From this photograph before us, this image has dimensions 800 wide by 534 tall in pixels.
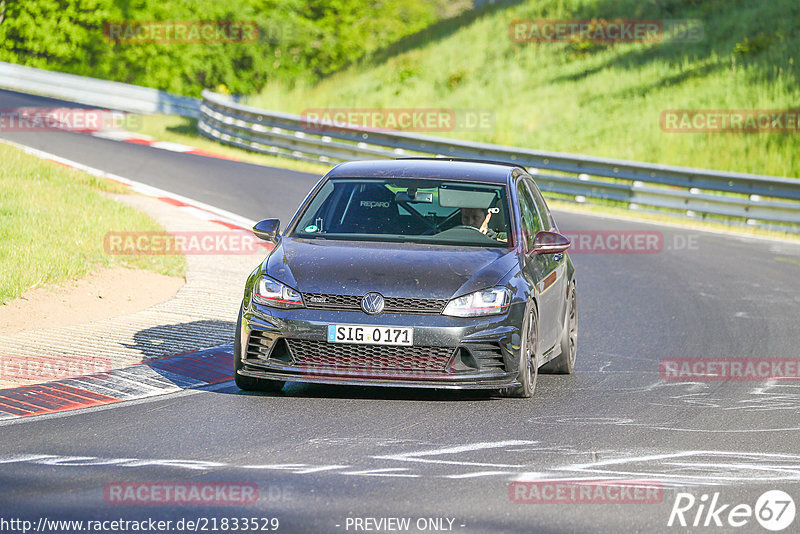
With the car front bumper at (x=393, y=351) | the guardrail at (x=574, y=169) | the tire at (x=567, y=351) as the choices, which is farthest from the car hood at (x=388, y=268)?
the guardrail at (x=574, y=169)

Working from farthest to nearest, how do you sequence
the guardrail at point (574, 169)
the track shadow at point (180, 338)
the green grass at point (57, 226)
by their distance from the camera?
the guardrail at point (574, 169), the green grass at point (57, 226), the track shadow at point (180, 338)

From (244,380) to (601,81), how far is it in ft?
106

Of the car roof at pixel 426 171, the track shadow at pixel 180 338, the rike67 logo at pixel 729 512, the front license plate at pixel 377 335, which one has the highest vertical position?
the car roof at pixel 426 171

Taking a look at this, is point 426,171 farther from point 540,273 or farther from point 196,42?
point 196,42

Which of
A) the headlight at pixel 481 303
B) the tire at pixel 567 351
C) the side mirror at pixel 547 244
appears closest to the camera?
the headlight at pixel 481 303

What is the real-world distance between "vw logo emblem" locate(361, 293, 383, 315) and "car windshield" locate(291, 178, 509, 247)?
1012 millimetres

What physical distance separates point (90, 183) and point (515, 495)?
15.6 m

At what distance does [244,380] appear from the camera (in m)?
8.78

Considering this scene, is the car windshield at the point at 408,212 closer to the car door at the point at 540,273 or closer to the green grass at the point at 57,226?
the car door at the point at 540,273

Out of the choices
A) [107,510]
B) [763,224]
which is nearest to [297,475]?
[107,510]

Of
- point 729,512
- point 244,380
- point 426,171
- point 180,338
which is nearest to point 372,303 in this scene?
point 244,380

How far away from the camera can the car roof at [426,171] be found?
381 inches

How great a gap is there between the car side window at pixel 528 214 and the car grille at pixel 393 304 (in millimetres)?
1352

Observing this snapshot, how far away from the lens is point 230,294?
43.9 ft
